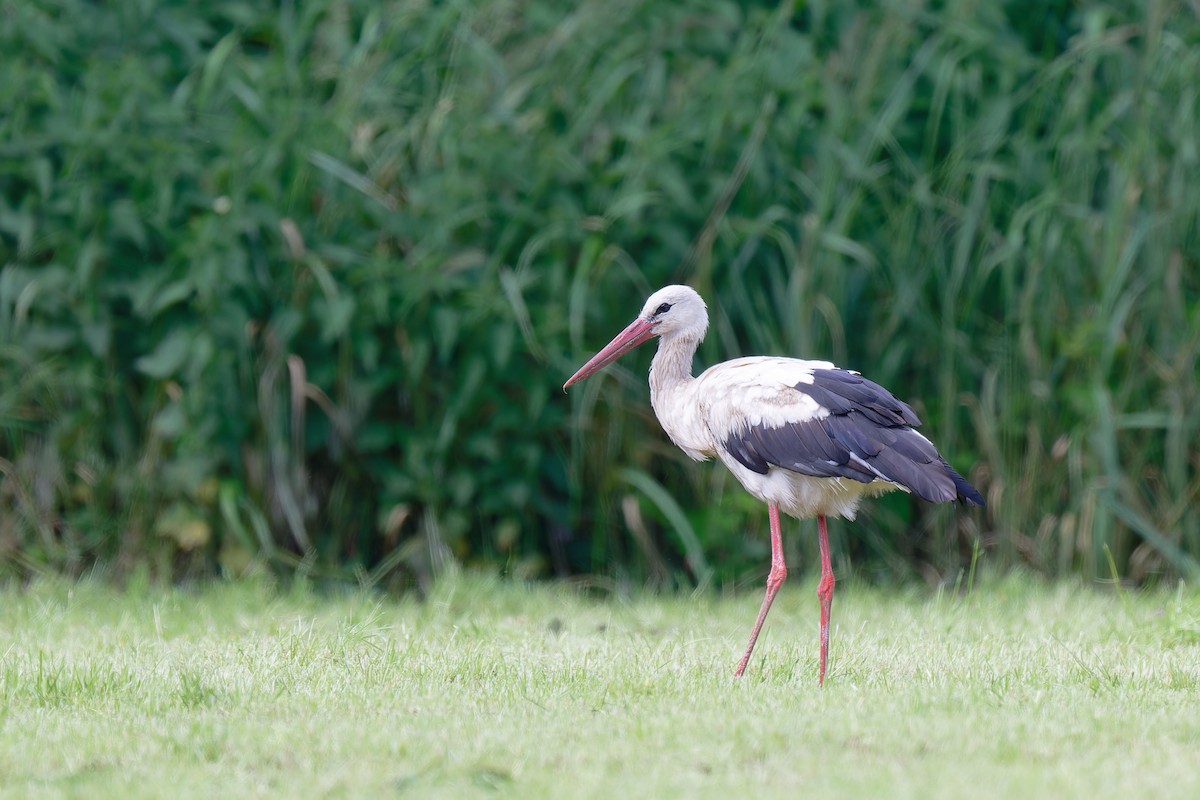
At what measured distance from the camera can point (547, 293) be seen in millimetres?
7301

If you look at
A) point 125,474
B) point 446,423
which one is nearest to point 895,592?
point 446,423

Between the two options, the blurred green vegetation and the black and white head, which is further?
the blurred green vegetation

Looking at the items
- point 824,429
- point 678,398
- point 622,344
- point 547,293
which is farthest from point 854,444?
point 547,293

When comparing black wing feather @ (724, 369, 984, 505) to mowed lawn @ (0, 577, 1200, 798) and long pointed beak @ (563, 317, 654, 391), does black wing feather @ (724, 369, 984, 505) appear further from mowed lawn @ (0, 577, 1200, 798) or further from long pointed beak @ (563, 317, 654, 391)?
long pointed beak @ (563, 317, 654, 391)

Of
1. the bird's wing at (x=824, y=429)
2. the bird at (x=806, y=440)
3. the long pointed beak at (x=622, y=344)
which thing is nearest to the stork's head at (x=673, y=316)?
the long pointed beak at (x=622, y=344)

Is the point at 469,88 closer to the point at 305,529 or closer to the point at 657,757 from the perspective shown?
the point at 305,529

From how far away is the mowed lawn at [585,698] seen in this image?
3455mm

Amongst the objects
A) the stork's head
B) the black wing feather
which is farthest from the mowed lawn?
the stork's head

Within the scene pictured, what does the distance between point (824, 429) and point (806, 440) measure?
0.07m

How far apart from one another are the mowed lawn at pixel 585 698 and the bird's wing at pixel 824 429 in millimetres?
603

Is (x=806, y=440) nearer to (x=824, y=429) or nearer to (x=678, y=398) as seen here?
(x=824, y=429)

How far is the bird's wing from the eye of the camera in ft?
16.0

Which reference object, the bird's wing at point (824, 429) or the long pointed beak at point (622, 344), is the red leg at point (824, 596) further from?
the long pointed beak at point (622, 344)

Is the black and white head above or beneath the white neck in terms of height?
above
